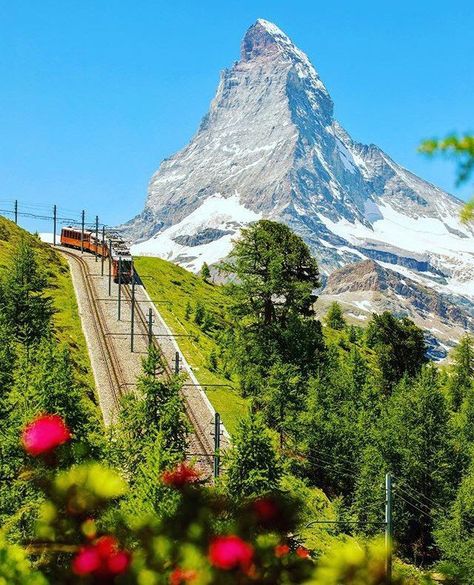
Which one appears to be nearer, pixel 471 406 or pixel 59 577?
pixel 59 577

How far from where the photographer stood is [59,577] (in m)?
4.98

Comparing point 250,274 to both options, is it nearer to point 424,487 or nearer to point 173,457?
point 424,487

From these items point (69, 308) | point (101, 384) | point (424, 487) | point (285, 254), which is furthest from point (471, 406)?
point (69, 308)

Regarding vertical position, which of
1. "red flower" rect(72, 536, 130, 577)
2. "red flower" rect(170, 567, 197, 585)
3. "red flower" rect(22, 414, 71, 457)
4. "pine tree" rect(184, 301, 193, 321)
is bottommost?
"red flower" rect(170, 567, 197, 585)

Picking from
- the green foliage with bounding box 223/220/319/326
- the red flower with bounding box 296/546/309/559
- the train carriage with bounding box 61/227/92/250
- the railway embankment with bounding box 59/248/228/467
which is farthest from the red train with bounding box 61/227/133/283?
the red flower with bounding box 296/546/309/559

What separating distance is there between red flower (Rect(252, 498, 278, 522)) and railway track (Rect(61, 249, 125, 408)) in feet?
150

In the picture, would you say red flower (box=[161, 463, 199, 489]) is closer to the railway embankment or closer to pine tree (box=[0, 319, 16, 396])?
pine tree (box=[0, 319, 16, 396])

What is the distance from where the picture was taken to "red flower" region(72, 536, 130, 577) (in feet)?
16.2

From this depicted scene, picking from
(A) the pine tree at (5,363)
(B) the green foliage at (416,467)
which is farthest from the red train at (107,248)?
(B) the green foliage at (416,467)

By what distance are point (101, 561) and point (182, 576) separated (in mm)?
616

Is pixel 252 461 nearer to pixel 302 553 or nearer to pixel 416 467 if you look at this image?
pixel 416 467

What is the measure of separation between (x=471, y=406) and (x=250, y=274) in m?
25.1

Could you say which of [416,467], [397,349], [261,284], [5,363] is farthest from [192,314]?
[5,363]

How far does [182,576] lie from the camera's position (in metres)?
4.92
